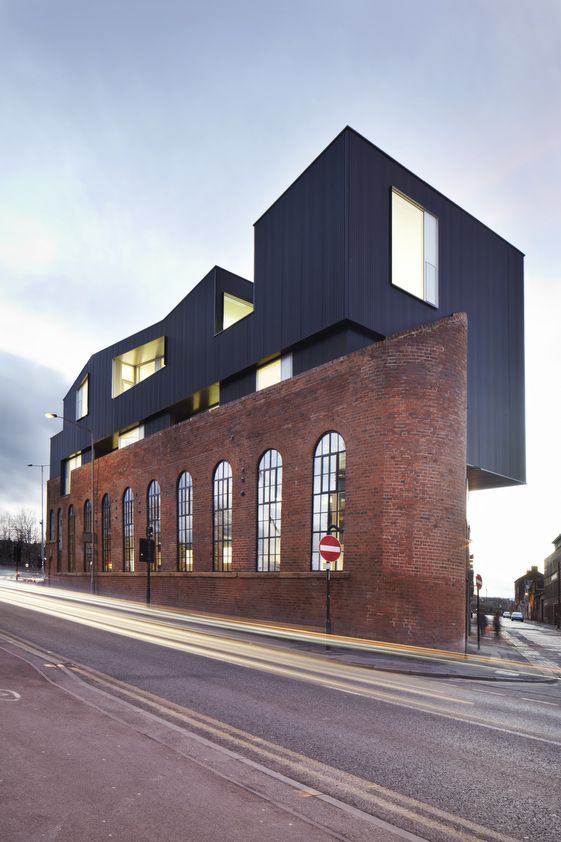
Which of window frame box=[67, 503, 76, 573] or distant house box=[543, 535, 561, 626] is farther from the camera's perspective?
distant house box=[543, 535, 561, 626]

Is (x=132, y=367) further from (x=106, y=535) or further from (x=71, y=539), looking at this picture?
(x=71, y=539)

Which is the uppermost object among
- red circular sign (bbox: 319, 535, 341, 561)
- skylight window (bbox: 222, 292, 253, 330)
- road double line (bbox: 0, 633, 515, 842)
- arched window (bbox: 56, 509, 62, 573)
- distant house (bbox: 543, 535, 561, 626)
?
skylight window (bbox: 222, 292, 253, 330)

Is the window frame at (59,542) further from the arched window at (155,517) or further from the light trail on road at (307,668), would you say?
the light trail on road at (307,668)

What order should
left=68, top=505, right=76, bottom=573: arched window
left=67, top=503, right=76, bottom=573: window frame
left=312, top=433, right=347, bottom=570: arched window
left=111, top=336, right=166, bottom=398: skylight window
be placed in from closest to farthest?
1. left=312, top=433, right=347, bottom=570: arched window
2. left=111, top=336, right=166, bottom=398: skylight window
3. left=67, top=503, right=76, bottom=573: window frame
4. left=68, top=505, right=76, bottom=573: arched window

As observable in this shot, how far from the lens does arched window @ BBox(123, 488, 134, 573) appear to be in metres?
41.5

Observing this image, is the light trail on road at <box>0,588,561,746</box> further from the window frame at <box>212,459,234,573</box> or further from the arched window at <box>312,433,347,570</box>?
the window frame at <box>212,459,234,573</box>

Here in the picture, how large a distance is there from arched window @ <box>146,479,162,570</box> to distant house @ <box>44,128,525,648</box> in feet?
0.55

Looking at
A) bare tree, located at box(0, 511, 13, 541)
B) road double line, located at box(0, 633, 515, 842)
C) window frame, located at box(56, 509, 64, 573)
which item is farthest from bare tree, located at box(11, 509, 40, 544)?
road double line, located at box(0, 633, 515, 842)

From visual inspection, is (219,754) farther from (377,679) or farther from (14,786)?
(377,679)

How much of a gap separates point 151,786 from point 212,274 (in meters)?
30.8

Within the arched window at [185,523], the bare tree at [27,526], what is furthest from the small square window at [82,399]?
the bare tree at [27,526]

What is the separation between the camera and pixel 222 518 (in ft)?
102

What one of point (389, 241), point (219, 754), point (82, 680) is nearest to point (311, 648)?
point (82, 680)

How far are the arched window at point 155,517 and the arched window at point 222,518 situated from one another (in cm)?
657
